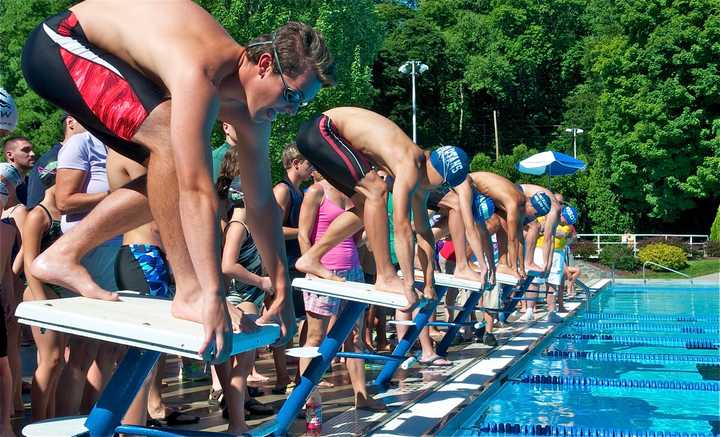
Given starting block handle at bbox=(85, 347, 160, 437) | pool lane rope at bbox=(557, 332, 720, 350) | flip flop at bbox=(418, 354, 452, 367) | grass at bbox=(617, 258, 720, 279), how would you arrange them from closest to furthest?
starting block handle at bbox=(85, 347, 160, 437) → flip flop at bbox=(418, 354, 452, 367) → pool lane rope at bbox=(557, 332, 720, 350) → grass at bbox=(617, 258, 720, 279)

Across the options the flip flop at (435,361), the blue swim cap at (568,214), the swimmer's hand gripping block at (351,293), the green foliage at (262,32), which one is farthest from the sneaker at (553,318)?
the green foliage at (262,32)

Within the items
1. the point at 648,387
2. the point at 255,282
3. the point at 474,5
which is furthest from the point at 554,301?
the point at 474,5

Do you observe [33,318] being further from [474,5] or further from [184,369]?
[474,5]

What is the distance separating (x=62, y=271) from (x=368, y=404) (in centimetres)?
290

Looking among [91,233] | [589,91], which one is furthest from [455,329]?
[589,91]

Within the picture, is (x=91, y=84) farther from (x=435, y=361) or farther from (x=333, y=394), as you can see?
(x=435, y=361)

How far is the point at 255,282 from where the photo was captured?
17.6 ft

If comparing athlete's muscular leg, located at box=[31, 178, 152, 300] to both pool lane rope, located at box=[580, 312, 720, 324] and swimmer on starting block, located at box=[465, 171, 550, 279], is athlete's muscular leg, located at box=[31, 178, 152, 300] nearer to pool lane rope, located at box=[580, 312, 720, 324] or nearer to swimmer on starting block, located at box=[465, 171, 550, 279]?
swimmer on starting block, located at box=[465, 171, 550, 279]

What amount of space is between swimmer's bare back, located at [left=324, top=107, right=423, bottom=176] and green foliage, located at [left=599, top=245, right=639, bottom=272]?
22535mm

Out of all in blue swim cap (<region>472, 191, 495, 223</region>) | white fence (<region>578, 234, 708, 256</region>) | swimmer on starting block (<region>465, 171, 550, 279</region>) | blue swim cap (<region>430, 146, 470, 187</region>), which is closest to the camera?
blue swim cap (<region>430, 146, 470, 187</region>)

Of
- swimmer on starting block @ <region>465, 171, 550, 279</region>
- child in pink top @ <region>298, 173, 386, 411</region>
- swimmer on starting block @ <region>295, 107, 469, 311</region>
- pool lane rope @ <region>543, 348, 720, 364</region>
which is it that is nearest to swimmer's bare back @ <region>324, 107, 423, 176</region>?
swimmer on starting block @ <region>295, 107, 469, 311</region>

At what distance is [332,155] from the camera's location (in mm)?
5805

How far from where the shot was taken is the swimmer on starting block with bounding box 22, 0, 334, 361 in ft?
8.96

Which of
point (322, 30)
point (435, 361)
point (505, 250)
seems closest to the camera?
point (435, 361)
